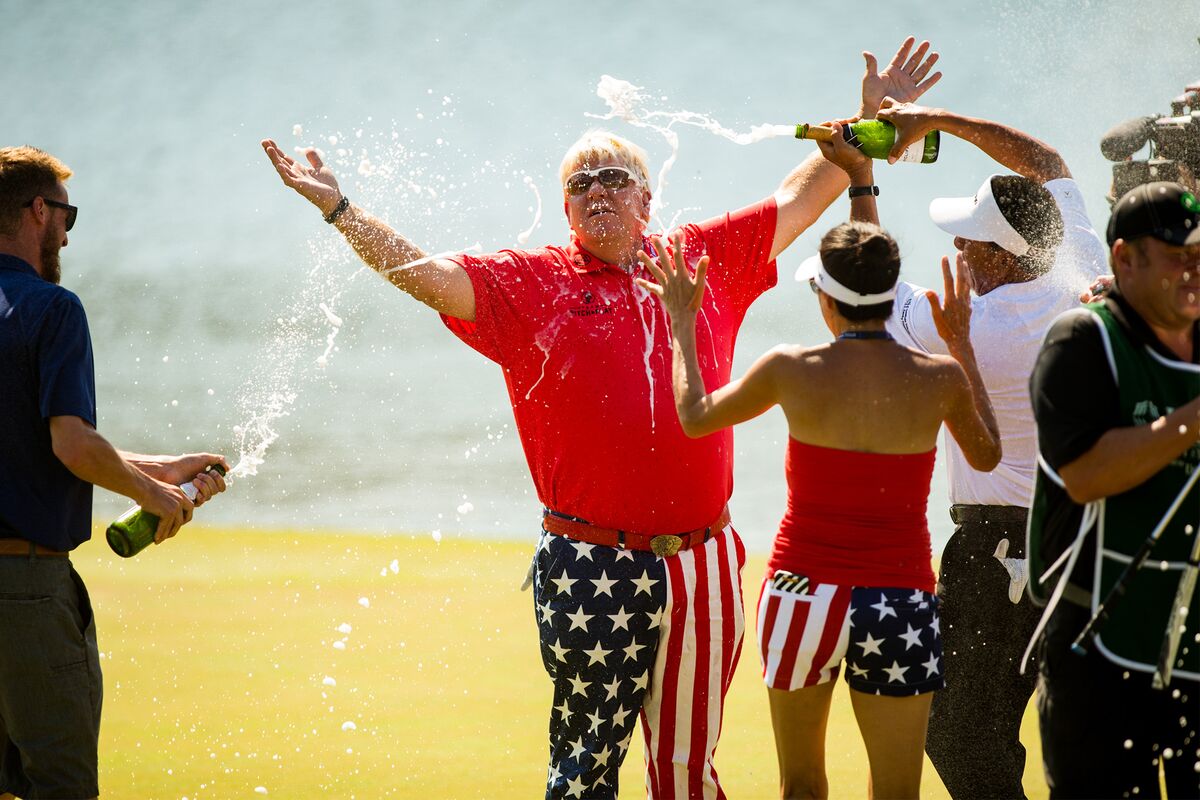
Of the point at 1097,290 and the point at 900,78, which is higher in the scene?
the point at 900,78

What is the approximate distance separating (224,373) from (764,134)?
7.34 meters

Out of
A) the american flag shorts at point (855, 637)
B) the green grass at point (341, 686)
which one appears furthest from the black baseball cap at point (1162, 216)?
the green grass at point (341, 686)

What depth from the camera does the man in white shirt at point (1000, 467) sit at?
295 cm

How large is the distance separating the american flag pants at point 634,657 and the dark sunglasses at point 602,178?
0.84 metres

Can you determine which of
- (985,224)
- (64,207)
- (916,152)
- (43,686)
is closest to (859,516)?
(985,224)

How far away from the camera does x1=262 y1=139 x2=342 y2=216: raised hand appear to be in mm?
2949

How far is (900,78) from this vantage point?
326 centimetres

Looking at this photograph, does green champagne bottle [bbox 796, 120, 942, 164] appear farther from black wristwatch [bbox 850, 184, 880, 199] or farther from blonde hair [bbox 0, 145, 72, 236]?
blonde hair [bbox 0, 145, 72, 236]

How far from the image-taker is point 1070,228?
2979 mm

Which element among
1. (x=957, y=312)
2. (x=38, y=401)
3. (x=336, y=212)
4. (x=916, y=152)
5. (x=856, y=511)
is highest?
(x=916, y=152)

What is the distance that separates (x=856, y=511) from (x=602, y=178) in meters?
1.04

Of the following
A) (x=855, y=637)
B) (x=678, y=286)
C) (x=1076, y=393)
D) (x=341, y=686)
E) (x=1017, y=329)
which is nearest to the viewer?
(x=1076, y=393)

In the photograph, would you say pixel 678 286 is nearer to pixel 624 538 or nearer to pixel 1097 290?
pixel 624 538

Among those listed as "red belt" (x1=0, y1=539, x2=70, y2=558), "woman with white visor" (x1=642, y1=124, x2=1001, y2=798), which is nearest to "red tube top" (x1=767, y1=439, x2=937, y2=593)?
"woman with white visor" (x1=642, y1=124, x2=1001, y2=798)
